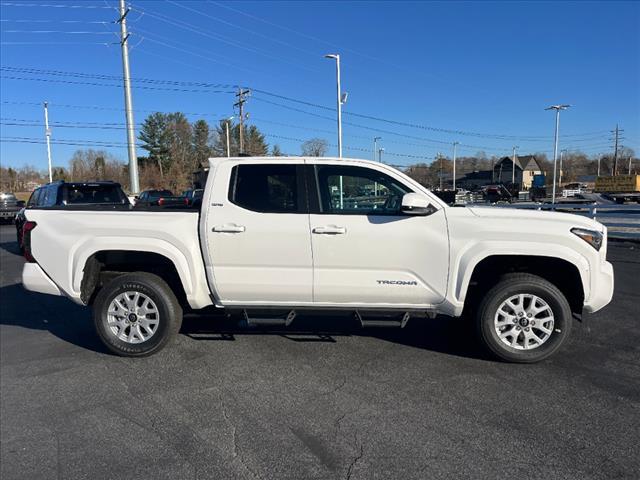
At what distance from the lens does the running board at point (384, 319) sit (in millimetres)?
4473

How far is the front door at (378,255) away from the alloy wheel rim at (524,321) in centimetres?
63

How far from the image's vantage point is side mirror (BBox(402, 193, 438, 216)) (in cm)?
422

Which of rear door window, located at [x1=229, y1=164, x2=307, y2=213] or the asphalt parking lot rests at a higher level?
rear door window, located at [x1=229, y1=164, x2=307, y2=213]

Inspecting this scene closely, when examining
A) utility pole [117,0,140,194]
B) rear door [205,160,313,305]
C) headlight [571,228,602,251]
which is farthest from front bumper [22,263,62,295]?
utility pole [117,0,140,194]

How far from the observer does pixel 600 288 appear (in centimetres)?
436

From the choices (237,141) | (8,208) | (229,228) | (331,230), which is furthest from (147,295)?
(237,141)

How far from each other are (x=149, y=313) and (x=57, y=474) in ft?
6.40

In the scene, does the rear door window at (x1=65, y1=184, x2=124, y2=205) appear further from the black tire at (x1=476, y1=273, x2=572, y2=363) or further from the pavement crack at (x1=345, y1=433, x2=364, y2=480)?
the pavement crack at (x1=345, y1=433, x2=364, y2=480)

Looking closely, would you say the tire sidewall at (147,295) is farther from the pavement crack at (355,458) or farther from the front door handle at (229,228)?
the pavement crack at (355,458)

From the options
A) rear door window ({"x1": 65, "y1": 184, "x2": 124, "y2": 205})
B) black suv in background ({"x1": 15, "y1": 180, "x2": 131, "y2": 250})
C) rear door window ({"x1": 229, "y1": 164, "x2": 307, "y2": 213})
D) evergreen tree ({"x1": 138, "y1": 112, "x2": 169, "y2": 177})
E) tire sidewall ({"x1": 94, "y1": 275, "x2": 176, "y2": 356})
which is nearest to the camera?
rear door window ({"x1": 229, "y1": 164, "x2": 307, "y2": 213})

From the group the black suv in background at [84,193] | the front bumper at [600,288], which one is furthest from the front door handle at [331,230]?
the black suv in background at [84,193]

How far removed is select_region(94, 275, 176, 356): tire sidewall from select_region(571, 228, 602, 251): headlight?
390 cm

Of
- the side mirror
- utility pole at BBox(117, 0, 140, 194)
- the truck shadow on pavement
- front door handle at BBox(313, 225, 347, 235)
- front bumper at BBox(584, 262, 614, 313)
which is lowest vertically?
the truck shadow on pavement

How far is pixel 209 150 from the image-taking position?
80188 millimetres
